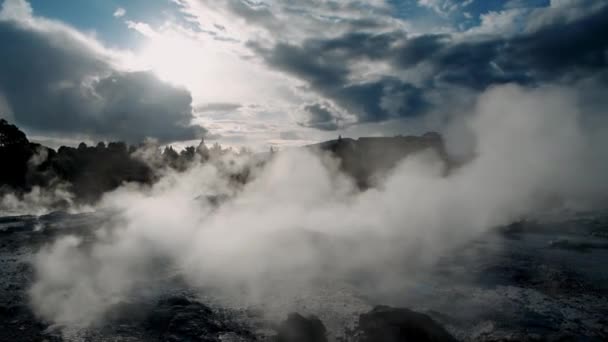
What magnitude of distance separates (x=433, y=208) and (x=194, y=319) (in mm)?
12972

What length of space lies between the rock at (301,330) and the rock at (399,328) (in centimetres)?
69

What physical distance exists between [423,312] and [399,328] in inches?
48.3

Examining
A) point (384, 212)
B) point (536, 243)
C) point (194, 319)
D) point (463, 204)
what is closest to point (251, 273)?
point (194, 319)

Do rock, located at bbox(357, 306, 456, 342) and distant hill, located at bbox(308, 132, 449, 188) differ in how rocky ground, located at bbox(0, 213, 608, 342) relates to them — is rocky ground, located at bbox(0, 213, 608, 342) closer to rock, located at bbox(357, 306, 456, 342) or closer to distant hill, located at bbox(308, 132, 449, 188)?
rock, located at bbox(357, 306, 456, 342)

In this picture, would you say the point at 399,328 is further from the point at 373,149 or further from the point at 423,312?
the point at 373,149

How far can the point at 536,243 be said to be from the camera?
12.7m

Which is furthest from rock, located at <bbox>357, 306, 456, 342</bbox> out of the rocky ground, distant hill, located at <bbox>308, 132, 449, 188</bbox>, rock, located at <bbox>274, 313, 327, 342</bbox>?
distant hill, located at <bbox>308, 132, 449, 188</bbox>

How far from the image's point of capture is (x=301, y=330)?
6137 mm

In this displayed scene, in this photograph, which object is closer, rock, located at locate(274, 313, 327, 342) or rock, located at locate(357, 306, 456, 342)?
rock, located at locate(357, 306, 456, 342)

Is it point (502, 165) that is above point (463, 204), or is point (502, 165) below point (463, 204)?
above

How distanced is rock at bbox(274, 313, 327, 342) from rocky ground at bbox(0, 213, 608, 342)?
0.06 ft

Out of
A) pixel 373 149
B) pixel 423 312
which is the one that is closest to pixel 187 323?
pixel 423 312

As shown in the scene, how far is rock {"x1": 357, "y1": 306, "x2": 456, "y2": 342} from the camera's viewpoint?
18.8 feet

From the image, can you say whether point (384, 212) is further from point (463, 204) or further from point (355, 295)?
point (355, 295)
